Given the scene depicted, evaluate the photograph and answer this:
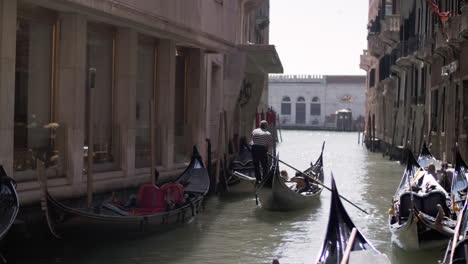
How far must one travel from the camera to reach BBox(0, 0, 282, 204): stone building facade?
7574 millimetres

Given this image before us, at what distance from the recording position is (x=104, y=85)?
31.1 ft

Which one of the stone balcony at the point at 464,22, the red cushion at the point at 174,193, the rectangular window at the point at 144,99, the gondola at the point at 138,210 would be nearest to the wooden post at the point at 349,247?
the gondola at the point at 138,210

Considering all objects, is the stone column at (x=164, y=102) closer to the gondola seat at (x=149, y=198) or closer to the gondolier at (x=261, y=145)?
the gondolier at (x=261, y=145)

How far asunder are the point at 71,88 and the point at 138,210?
61.1 inches

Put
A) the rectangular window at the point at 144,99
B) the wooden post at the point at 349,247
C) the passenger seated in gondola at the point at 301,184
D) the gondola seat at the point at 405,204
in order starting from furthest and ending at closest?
the passenger seated in gondola at the point at 301,184 → the rectangular window at the point at 144,99 → the gondola seat at the point at 405,204 → the wooden post at the point at 349,247

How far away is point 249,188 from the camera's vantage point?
41.2 ft

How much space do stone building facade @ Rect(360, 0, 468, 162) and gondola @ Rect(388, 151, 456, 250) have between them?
518cm

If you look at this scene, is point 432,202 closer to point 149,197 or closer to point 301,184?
point 149,197

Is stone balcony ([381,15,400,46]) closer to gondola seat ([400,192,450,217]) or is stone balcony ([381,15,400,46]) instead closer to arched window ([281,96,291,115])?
gondola seat ([400,192,450,217])

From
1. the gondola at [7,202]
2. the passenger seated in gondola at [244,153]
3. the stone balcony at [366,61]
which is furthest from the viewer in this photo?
the stone balcony at [366,61]

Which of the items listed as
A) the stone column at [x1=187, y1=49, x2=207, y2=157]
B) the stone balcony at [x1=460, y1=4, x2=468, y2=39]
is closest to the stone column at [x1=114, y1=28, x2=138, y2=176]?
the stone column at [x1=187, y1=49, x2=207, y2=157]

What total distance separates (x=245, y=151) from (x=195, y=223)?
23.5 feet

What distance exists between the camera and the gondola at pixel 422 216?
281 inches

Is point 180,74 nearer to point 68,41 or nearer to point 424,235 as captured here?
point 68,41
